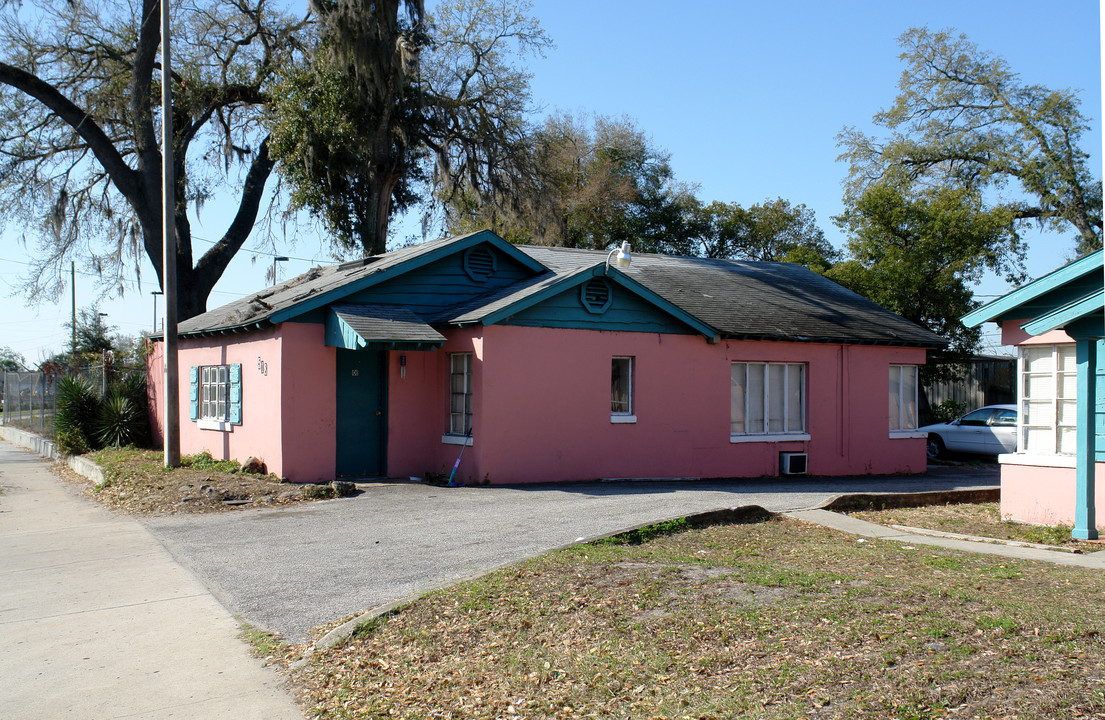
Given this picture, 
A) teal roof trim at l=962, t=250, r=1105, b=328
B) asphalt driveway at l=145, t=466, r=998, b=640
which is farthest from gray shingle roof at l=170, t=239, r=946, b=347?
teal roof trim at l=962, t=250, r=1105, b=328

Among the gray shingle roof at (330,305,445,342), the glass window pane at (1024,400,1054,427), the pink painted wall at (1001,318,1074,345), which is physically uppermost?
the gray shingle roof at (330,305,445,342)

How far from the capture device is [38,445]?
Answer: 24688 millimetres

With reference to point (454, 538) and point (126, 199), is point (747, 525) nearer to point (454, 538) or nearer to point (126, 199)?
point (454, 538)

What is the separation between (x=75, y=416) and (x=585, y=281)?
45.1 feet

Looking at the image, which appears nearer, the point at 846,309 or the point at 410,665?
the point at 410,665

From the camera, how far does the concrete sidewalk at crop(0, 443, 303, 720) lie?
5.32 m

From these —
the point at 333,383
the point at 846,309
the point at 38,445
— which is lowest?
the point at 38,445

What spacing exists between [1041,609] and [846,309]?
48.7ft

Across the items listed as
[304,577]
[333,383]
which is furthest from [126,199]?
[304,577]

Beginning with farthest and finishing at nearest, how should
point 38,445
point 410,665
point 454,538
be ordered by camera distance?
point 38,445, point 454,538, point 410,665

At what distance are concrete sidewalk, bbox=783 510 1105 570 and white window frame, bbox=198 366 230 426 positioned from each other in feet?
35.7

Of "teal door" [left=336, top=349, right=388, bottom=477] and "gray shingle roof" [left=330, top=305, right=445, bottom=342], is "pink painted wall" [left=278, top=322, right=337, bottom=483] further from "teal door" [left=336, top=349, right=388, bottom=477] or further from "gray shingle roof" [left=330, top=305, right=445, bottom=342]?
"gray shingle roof" [left=330, top=305, right=445, bottom=342]

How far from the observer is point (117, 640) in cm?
654

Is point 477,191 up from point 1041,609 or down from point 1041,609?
up
